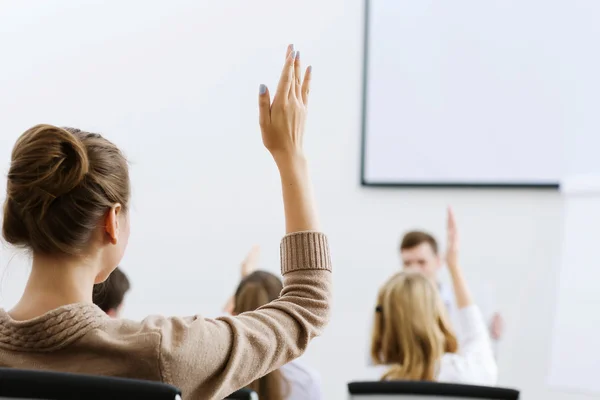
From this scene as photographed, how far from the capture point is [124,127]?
4648 mm

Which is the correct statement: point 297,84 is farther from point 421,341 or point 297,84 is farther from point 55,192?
point 421,341

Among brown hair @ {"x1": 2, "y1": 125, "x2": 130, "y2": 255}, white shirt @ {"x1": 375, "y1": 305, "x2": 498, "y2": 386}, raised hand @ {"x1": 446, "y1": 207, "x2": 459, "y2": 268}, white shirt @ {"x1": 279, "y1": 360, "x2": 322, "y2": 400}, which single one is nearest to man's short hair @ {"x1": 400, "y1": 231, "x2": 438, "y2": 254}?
raised hand @ {"x1": 446, "y1": 207, "x2": 459, "y2": 268}

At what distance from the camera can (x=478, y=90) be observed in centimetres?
429

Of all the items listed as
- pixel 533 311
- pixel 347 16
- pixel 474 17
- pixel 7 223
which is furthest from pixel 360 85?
pixel 7 223

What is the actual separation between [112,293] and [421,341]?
0.94 metres

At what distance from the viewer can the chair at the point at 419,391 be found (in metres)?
1.28

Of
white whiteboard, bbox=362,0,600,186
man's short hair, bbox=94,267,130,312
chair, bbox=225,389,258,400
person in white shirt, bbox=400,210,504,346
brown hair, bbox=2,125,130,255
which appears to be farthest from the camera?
white whiteboard, bbox=362,0,600,186

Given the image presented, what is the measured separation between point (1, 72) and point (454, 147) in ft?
8.98

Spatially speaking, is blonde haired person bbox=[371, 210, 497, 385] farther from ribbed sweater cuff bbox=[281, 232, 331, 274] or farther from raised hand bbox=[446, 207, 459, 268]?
ribbed sweater cuff bbox=[281, 232, 331, 274]

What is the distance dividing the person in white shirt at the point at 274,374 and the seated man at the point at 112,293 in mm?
392

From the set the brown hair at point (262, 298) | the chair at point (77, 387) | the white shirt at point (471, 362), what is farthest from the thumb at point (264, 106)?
the white shirt at point (471, 362)

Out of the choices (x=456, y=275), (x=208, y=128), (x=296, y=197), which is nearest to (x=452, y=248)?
(x=456, y=275)

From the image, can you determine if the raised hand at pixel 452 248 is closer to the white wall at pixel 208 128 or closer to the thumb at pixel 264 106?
the white wall at pixel 208 128

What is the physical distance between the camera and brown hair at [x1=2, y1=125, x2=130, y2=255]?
3.34ft
